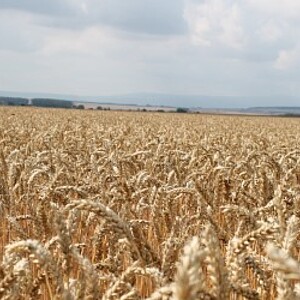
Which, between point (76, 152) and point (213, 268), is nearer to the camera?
point (213, 268)

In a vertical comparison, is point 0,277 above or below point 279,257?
below

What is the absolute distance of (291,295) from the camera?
1.40 metres

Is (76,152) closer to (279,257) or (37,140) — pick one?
(37,140)

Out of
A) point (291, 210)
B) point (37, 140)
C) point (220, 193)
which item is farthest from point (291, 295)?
point (37, 140)

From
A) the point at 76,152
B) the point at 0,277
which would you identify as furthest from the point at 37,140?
the point at 0,277

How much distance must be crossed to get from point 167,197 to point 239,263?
67.0 inches

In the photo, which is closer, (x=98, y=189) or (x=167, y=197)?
(x=167, y=197)

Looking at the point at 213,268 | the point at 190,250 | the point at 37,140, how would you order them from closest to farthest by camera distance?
the point at 190,250 < the point at 213,268 < the point at 37,140

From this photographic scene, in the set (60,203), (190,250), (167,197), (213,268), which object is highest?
(190,250)

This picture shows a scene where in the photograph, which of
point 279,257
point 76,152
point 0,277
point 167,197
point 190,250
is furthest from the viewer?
point 76,152

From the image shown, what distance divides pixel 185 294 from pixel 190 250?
118mm

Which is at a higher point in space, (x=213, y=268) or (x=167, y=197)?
(x=213, y=268)

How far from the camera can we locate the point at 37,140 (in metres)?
8.46

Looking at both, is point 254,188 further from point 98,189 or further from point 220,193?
point 98,189
